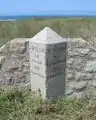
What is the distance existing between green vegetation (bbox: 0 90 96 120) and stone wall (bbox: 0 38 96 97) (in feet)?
2.41

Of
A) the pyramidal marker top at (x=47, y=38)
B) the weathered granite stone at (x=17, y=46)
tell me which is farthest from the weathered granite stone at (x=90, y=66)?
the weathered granite stone at (x=17, y=46)

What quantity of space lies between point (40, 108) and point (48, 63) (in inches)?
31.1

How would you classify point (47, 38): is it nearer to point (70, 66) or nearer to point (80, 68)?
point (70, 66)

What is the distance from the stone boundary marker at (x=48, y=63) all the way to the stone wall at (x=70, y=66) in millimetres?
635

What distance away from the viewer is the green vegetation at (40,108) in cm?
620

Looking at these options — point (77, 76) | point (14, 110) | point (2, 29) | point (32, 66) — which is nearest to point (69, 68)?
point (77, 76)

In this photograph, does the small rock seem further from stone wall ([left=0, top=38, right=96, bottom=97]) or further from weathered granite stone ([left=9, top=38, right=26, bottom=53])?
weathered granite stone ([left=9, top=38, right=26, bottom=53])

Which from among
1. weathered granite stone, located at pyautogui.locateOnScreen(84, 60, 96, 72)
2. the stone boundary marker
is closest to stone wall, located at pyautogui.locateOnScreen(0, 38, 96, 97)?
weathered granite stone, located at pyautogui.locateOnScreen(84, 60, 96, 72)

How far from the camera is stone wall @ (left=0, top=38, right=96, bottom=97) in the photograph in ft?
25.5

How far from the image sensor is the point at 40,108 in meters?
6.44

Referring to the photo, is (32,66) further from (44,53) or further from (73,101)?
(73,101)

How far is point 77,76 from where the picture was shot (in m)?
7.90

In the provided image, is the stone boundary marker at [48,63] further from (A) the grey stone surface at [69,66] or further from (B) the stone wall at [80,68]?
(B) the stone wall at [80,68]

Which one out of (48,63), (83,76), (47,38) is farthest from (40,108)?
(83,76)
